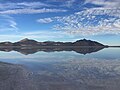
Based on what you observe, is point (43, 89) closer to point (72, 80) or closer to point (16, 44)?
point (72, 80)

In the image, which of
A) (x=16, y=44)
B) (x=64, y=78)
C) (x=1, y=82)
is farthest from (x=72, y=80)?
(x=16, y=44)

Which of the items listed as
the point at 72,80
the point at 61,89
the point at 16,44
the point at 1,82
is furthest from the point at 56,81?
the point at 16,44

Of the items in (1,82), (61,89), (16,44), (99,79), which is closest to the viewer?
(61,89)

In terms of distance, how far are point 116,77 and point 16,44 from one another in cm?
17005

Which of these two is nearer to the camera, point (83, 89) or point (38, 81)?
point (83, 89)

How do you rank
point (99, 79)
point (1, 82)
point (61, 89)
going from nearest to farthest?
point (61, 89)
point (1, 82)
point (99, 79)

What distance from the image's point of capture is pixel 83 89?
15086 millimetres

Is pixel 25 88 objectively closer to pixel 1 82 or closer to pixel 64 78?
pixel 1 82

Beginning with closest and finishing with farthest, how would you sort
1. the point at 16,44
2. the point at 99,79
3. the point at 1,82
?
1. the point at 1,82
2. the point at 99,79
3. the point at 16,44

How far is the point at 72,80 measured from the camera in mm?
18031

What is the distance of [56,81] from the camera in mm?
17562

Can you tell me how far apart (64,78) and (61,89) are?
3.85m

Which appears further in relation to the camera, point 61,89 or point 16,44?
point 16,44

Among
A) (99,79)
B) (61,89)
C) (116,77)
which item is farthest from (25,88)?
(116,77)
